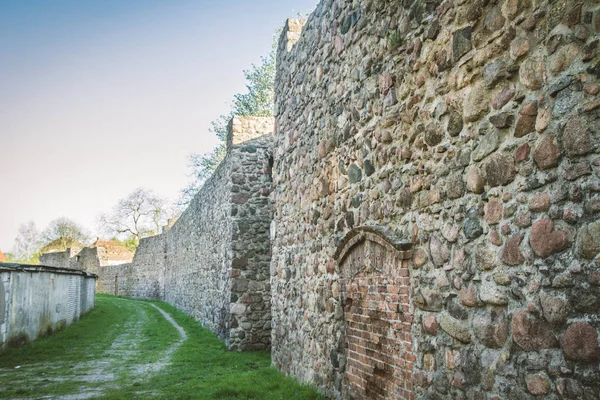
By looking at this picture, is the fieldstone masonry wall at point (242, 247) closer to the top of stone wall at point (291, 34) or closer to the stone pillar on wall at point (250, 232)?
the stone pillar on wall at point (250, 232)

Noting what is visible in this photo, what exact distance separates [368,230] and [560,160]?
2.36 meters

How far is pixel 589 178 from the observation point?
2402 mm

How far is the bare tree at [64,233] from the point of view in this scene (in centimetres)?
5841

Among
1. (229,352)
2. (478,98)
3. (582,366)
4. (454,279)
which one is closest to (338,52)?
(478,98)

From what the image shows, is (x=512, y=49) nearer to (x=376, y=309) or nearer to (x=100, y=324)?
(x=376, y=309)

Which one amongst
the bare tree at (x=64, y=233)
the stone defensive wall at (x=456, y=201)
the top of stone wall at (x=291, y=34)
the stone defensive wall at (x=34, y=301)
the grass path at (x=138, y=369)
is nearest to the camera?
the stone defensive wall at (x=456, y=201)

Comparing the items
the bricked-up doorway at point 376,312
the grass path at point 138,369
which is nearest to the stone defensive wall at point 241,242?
the grass path at point 138,369

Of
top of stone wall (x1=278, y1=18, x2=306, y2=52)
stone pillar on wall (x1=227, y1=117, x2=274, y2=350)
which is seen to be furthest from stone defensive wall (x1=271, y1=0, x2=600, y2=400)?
stone pillar on wall (x1=227, y1=117, x2=274, y2=350)

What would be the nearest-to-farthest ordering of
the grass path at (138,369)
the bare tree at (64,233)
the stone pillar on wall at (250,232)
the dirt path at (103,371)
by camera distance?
the grass path at (138,369) → the dirt path at (103,371) → the stone pillar on wall at (250,232) → the bare tree at (64,233)

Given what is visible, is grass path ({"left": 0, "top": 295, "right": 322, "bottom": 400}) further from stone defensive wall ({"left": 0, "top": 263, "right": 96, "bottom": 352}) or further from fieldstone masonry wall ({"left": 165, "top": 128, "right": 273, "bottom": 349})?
fieldstone masonry wall ({"left": 165, "top": 128, "right": 273, "bottom": 349})

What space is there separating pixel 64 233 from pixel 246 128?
55825 mm

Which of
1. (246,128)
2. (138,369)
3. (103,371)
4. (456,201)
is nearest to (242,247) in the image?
(246,128)

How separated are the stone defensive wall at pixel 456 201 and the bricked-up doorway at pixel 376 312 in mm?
21

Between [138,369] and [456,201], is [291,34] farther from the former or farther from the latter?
[138,369]
